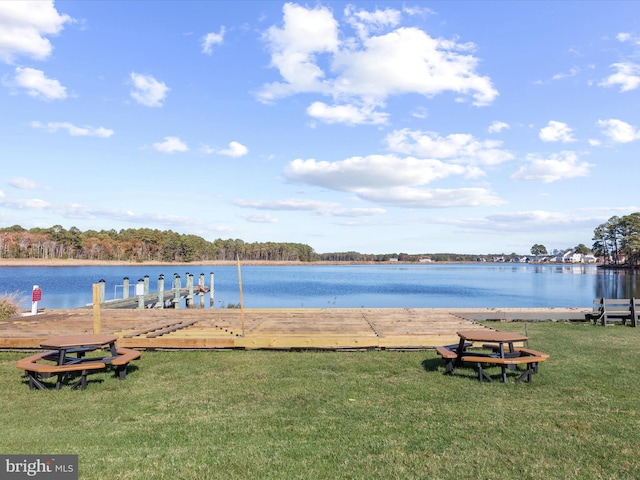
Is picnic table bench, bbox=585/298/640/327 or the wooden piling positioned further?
picnic table bench, bbox=585/298/640/327

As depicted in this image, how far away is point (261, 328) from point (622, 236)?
384 feet

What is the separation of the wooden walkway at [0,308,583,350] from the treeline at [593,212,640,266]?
92.8m

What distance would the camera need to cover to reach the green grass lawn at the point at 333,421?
3.92 meters

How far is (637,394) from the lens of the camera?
613 centimetres

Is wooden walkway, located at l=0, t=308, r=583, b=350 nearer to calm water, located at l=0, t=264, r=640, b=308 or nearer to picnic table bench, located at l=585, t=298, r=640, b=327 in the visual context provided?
picnic table bench, located at l=585, t=298, r=640, b=327

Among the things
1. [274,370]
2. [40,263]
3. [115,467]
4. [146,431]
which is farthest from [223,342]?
[40,263]

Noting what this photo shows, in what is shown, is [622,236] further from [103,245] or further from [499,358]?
[103,245]

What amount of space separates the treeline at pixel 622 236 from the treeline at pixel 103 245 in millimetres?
99013

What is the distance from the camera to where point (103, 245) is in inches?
5517

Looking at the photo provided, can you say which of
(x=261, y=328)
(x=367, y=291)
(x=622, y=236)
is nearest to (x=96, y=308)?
(x=261, y=328)

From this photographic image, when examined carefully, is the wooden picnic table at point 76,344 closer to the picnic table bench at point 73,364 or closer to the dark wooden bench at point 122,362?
the picnic table bench at point 73,364

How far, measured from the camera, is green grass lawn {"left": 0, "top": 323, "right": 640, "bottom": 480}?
3922 millimetres

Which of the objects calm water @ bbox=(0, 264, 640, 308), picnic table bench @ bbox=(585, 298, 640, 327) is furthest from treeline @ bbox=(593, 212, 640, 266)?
picnic table bench @ bbox=(585, 298, 640, 327)

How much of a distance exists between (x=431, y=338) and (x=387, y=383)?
2.68 meters
